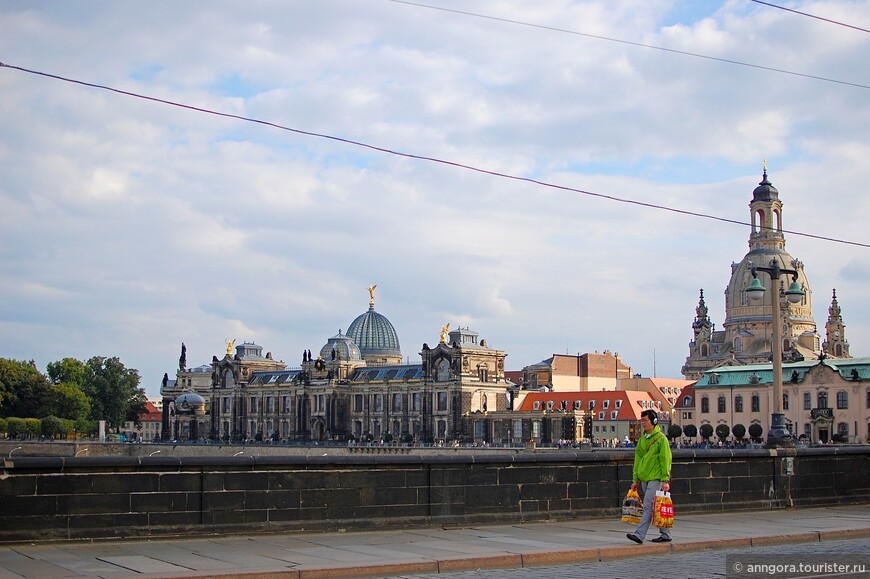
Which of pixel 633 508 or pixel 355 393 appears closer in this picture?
pixel 633 508

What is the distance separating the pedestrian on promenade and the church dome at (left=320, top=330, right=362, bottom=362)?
480 feet

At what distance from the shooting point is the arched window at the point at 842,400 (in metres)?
109

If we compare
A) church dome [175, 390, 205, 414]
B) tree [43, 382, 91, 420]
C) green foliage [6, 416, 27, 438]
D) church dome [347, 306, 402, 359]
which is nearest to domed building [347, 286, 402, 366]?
church dome [347, 306, 402, 359]

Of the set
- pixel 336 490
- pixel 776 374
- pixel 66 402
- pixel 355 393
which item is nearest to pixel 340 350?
pixel 355 393

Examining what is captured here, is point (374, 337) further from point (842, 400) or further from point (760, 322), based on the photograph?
point (842, 400)

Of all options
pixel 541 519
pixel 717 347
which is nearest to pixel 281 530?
pixel 541 519

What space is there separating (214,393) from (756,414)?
94.8 metres

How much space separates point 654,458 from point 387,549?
4.50 metres

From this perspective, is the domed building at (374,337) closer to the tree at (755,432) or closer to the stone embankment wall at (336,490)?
the tree at (755,432)

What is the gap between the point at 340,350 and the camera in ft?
540

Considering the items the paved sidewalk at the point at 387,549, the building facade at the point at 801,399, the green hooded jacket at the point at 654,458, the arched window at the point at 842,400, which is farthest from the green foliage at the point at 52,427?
the green hooded jacket at the point at 654,458

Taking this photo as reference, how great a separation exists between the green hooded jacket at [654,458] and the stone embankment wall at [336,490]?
14.7 ft

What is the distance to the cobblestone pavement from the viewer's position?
15898 millimetres

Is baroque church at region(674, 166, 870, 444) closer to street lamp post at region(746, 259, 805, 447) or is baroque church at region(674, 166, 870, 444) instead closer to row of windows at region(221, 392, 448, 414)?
row of windows at region(221, 392, 448, 414)
